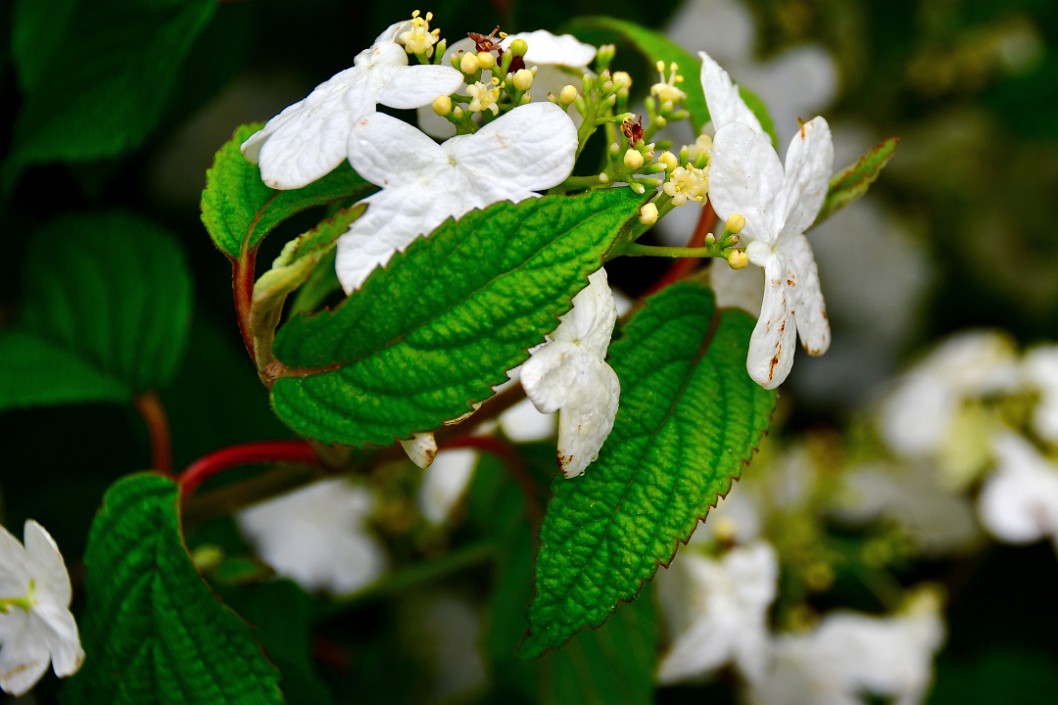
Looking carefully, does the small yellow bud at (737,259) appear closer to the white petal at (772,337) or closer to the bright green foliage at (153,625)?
the white petal at (772,337)

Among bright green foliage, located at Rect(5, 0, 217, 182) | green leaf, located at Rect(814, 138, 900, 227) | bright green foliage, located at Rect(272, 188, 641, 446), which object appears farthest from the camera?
bright green foliage, located at Rect(5, 0, 217, 182)

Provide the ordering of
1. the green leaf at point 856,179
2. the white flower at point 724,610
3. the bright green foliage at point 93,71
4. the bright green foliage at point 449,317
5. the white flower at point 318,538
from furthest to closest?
the white flower at point 318,538, the white flower at point 724,610, the bright green foliage at point 93,71, the green leaf at point 856,179, the bright green foliage at point 449,317

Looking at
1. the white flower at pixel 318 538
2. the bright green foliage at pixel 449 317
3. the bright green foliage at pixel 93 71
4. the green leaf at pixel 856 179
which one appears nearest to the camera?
the bright green foliage at pixel 449 317

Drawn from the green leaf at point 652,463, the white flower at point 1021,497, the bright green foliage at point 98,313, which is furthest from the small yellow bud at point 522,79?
the white flower at point 1021,497

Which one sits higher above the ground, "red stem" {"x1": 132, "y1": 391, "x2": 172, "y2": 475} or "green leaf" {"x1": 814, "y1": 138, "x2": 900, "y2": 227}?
"green leaf" {"x1": 814, "y1": 138, "x2": 900, "y2": 227}

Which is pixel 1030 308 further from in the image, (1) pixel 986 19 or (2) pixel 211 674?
(2) pixel 211 674

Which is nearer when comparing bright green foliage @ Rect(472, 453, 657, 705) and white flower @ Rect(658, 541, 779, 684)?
bright green foliage @ Rect(472, 453, 657, 705)

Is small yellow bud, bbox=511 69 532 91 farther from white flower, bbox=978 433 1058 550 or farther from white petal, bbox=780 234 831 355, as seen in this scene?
white flower, bbox=978 433 1058 550

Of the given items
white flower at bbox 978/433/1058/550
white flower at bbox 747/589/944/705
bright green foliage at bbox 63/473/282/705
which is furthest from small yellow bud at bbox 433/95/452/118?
white flower at bbox 978/433/1058/550
